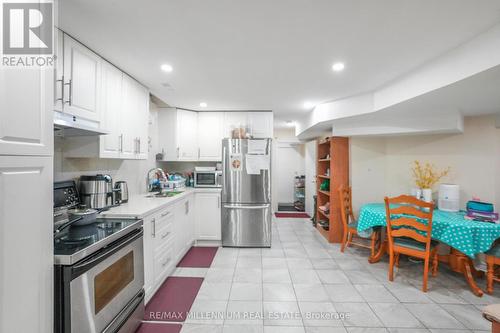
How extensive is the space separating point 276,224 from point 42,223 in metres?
4.18

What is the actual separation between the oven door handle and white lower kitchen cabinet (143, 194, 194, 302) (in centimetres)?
33

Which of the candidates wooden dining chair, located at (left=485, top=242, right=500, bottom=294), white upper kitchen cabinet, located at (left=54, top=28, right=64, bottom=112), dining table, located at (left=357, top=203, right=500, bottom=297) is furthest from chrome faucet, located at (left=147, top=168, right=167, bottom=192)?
wooden dining chair, located at (left=485, top=242, right=500, bottom=294)

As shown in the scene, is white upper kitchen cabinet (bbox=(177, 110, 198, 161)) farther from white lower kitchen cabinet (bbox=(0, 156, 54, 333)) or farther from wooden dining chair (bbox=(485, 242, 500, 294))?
wooden dining chair (bbox=(485, 242, 500, 294))

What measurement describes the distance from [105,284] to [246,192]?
222cm

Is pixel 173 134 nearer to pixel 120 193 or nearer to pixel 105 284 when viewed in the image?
pixel 120 193

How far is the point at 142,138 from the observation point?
102 inches

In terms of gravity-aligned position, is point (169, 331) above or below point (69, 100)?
below

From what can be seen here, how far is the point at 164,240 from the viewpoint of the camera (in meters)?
2.37

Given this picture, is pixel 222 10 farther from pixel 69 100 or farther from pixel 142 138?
pixel 142 138

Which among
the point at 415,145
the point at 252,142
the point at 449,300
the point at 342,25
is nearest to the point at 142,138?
the point at 252,142

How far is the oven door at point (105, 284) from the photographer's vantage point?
1165 mm

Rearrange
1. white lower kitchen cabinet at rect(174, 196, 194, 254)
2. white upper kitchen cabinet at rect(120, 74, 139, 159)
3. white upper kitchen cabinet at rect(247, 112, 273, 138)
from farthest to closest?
white upper kitchen cabinet at rect(247, 112, 273, 138), white lower kitchen cabinet at rect(174, 196, 194, 254), white upper kitchen cabinet at rect(120, 74, 139, 159)

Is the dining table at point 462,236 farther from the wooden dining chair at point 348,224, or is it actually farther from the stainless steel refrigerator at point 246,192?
the stainless steel refrigerator at point 246,192

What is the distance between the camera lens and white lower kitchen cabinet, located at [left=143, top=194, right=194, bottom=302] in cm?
202
